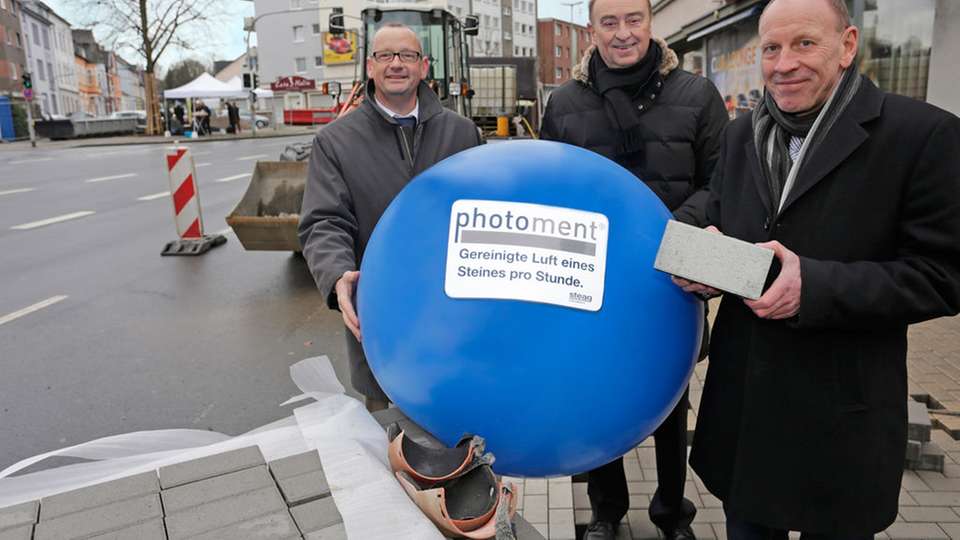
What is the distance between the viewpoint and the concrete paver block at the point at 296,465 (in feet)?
5.26

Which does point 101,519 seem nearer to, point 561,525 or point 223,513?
point 223,513

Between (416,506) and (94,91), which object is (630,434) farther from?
(94,91)

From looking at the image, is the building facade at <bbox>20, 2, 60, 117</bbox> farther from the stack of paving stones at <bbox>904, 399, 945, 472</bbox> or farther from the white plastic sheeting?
the stack of paving stones at <bbox>904, 399, 945, 472</bbox>

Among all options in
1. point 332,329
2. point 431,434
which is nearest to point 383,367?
point 431,434

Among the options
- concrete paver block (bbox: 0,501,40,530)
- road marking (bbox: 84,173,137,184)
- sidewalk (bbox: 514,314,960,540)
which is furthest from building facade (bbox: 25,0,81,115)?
concrete paver block (bbox: 0,501,40,530)

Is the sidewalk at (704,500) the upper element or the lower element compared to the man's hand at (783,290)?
lower

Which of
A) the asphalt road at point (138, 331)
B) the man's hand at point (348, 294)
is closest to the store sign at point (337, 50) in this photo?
the asphalt road at point (138, 331)

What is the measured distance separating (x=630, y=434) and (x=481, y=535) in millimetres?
375

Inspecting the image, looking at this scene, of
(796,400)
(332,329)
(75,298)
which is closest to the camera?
(796,400)

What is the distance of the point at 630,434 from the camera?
1555 mm

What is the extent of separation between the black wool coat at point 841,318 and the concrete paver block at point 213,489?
1.18 m

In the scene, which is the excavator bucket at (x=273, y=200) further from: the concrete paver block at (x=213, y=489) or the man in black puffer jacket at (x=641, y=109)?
the concrete paver block at (x=213, y=489)

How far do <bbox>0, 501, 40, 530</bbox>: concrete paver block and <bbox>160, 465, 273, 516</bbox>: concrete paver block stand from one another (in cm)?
24

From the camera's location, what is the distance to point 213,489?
155cm
